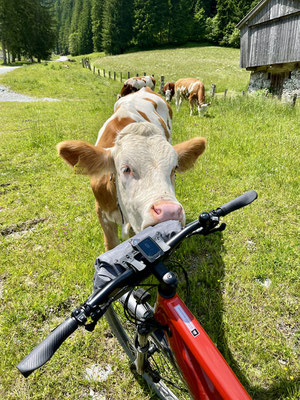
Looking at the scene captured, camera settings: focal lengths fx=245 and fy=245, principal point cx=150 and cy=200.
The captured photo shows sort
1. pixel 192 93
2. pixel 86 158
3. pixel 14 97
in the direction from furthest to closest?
pixel 14 97 < pixel 192 93 < pixel 86 158

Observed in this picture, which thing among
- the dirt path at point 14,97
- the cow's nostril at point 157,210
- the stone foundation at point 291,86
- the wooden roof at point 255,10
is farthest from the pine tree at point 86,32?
the cow's nostril at point 157,210

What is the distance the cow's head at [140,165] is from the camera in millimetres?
1868

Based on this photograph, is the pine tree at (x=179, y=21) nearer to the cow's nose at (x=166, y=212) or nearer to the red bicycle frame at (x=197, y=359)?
the cow's nose at (x=166, y=212)

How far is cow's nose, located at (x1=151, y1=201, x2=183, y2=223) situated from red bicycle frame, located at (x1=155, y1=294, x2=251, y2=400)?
584mm

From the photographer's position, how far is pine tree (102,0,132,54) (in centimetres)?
6297

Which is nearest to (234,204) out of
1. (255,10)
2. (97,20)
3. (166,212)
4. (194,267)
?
(166,212)

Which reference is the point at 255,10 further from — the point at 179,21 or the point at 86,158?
the point at 179,21

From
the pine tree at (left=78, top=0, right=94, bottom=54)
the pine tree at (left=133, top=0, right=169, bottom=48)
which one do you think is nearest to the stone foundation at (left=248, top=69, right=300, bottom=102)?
the pine tree at (left=133, top=0, right=169, bottom=48)

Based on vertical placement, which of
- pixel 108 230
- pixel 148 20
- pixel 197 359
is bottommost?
pixel 108 230

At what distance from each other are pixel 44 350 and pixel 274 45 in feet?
61.7

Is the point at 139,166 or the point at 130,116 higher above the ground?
the point at 130,116

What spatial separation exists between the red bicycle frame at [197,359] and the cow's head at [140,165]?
687 millimetres

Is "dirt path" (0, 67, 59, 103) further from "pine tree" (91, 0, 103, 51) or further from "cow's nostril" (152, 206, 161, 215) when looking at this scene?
"pine tree" (91, 0, 103, 51)

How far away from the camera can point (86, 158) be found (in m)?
2.36
